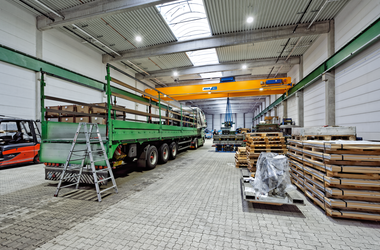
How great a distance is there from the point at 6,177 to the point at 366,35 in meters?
12.1

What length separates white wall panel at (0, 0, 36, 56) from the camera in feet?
21.8

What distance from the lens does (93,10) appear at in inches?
272

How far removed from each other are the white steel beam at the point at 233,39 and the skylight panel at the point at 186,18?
409 mm

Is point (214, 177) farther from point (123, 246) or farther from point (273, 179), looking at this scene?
point (123, 246)

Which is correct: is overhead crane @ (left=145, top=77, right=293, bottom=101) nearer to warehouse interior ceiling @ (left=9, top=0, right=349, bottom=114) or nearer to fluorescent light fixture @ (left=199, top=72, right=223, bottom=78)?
warehouse interior ceiling @ (left=9, top=0, right=349, bottom=114)

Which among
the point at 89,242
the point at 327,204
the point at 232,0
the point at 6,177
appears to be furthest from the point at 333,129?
the point at 6,177

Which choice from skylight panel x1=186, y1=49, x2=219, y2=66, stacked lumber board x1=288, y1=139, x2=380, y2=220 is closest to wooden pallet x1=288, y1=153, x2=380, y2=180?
stacked lumber board x1=288, y1=139, x2=380, y2=220

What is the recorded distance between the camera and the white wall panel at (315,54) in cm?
841

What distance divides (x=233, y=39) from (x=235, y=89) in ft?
10.8

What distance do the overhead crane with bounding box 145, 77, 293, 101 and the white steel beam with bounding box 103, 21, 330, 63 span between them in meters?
2.76

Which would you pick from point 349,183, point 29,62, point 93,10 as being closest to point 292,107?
point 349,183

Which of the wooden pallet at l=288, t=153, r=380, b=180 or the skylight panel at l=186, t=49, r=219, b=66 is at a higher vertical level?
the skylight panel at l=186, t=49, r=219, b=66

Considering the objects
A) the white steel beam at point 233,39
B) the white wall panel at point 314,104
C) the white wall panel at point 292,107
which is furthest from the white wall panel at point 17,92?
the white wall panel at point 292,107

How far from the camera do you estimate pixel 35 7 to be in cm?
726
